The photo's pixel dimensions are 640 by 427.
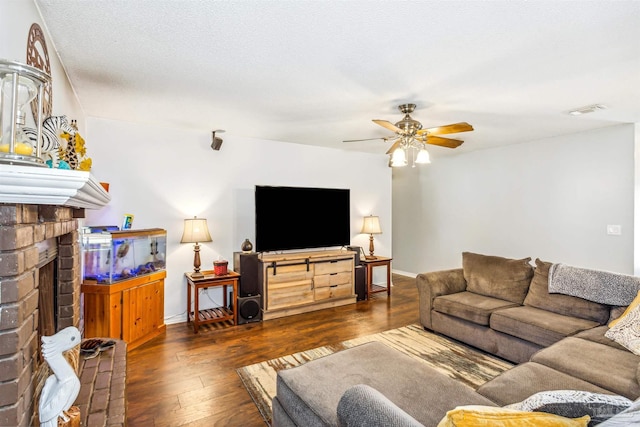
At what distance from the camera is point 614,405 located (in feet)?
3.34

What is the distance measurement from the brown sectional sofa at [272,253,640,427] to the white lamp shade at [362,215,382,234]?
1.85 meters

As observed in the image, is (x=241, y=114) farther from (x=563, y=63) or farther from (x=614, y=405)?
(x=614, y=405)

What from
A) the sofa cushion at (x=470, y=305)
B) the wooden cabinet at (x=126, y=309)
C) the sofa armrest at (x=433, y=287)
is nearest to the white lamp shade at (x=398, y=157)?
the sofa armrest at (x=433, y=287)

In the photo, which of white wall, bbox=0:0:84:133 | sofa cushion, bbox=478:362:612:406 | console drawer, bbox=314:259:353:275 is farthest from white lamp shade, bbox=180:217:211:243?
sofa cushion, bbox=478:362:612:406

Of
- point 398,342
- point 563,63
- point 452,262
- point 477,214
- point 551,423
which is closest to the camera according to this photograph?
point 551,423

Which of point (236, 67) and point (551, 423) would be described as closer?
point (551, 423)

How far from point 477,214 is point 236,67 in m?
4.70

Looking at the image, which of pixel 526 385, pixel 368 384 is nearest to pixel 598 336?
pixel 526 385

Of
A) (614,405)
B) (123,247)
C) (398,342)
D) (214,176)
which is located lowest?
(398,342)

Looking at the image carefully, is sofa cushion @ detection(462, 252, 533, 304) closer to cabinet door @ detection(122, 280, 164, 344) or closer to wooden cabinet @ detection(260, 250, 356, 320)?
wooden cabinet @ detection(260, 250, 356, 320)

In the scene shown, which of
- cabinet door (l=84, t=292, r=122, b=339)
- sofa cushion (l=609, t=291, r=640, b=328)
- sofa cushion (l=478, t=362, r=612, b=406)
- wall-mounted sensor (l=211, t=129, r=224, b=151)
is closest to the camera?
sofa cushion (l=478, t=362, r=612, b=406)

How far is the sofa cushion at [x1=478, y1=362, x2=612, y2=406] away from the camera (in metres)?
1.68

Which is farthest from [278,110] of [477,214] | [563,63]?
[477,214]

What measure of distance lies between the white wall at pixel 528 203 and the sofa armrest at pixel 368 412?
14.2 feet
